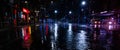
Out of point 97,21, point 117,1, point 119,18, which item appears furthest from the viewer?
point 117,1

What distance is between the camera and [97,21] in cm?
7006

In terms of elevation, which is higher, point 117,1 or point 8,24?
point 117,1

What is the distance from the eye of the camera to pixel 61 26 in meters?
62.8

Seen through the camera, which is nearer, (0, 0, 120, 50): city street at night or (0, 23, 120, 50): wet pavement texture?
(0, 23, 120, 50): wet pavement texture

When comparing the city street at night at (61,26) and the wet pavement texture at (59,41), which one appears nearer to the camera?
the wet pavement texture at (59,41)

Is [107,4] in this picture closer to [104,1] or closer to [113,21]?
[104,1]

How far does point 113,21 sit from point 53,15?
4467 inches

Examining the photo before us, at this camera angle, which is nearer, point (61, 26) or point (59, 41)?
point (59, 41)

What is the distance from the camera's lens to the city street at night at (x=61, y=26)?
16.6m

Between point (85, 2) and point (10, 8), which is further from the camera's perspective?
point (85, 2)

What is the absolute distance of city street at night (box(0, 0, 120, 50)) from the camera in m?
16.6

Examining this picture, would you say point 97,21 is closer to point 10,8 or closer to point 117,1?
point 117,1

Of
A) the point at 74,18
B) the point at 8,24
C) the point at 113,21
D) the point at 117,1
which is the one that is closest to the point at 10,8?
the point at 8,24

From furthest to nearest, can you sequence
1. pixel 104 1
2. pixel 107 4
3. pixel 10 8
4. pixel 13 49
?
pixel 104 1
pixel 107 4
pixel 10 8
pixel 13 49
